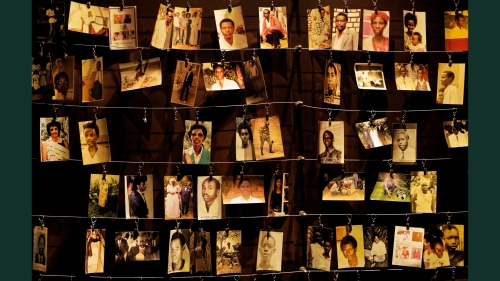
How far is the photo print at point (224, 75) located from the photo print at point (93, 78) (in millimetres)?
464

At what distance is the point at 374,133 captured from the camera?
3.87m

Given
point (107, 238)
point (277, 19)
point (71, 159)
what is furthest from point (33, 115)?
point (277, 19)

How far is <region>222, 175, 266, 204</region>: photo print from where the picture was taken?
12.2ft

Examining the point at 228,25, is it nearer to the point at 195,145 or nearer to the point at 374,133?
the point at 195,145

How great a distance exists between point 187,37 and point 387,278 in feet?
4.74

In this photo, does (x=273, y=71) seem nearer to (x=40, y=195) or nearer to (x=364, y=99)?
(x=364, y=99)

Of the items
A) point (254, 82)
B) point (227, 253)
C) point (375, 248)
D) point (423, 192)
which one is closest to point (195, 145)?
point (254, 82)

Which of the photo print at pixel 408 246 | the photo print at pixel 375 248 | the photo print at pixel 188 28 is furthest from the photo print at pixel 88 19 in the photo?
the photo print at pixel 408 246

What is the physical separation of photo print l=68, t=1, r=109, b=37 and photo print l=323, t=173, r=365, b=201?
122cm

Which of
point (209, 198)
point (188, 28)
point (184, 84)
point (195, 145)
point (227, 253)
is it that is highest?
point (188, 28)

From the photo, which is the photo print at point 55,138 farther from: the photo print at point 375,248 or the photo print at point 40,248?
the photo print at point 375,248

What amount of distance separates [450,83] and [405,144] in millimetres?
364

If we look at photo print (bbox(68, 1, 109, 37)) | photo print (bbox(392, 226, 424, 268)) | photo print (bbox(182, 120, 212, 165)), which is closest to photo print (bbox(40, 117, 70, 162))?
photo print (bbox(68, 1, 109, 37))

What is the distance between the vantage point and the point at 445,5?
3969 mm
